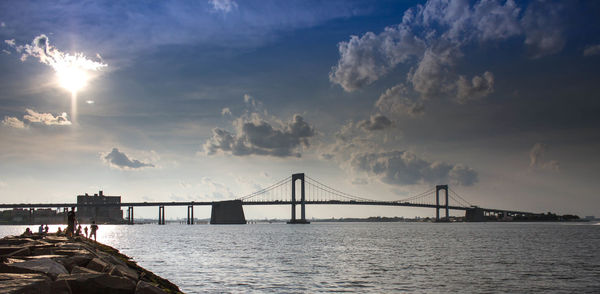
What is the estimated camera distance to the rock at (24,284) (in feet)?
26.9

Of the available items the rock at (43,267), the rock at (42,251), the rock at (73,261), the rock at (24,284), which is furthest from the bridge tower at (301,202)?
the rock at (24,284)

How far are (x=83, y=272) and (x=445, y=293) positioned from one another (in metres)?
16.1

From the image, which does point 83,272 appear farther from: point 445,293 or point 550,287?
point 550,287

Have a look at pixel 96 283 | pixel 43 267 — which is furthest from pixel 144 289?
pixel 43 267

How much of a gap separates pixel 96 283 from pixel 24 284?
5.68ft

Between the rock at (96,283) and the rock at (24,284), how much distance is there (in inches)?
25.7

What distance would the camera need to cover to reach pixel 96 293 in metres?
10.0

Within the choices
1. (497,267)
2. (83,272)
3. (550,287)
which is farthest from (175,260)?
(83,272)

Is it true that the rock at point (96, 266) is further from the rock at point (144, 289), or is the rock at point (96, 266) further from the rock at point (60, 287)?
the rock at point (60, 287)

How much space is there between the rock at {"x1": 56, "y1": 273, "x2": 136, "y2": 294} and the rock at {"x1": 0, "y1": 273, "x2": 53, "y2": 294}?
65 cm

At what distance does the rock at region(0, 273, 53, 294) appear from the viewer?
8190 millimetres

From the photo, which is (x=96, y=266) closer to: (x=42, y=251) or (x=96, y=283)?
(x=42, y=251)

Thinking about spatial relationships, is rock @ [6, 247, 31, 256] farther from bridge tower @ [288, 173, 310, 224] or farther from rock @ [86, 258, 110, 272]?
bridge tower @ [288, 173, 310, 224]

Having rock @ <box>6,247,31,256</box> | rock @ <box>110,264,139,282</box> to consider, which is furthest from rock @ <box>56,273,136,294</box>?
rock @ <box>6,247,31,256</box>
